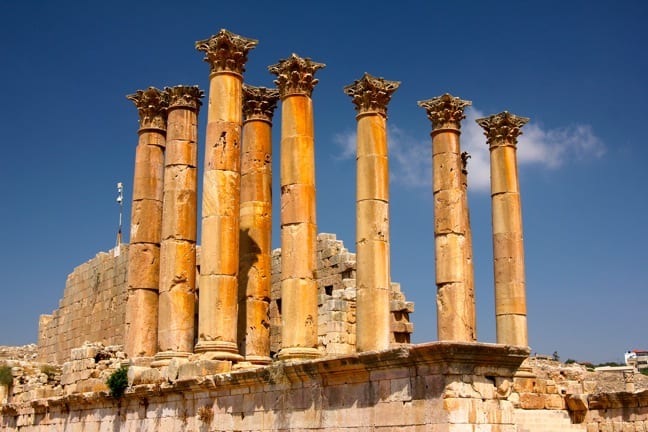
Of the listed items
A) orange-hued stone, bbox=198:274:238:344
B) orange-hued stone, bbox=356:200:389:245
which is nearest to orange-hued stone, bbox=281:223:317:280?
orange-hued stone, bbox=198:274:238:344

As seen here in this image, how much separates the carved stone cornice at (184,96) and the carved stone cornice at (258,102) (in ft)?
4.45

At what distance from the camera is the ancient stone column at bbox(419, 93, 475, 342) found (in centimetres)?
2309

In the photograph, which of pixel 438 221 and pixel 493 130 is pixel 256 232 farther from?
pixel 493 130

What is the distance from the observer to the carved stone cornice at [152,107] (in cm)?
2408

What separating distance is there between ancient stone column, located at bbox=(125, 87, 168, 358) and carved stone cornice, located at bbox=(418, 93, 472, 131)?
292 inches

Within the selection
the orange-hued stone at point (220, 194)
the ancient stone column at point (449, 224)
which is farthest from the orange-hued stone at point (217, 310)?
the ancient stone column at point (449, 224)

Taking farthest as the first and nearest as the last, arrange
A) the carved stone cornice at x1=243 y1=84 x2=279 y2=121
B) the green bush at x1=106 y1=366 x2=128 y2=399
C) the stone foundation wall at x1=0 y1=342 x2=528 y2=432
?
the carved stone cornice at x1=243 y1=84 x2=279 y2=121 → the green bush at x1=106 y1=366 x2=128 y2=399 → the stone foundation wall at x1=0 y1=342 x2=528 y2=432

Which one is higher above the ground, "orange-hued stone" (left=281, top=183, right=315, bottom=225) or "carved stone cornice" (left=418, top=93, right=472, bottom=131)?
"carved stone cornice" (left=418, top=93, right=472, bottom=131)

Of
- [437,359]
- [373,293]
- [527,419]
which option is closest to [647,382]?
[527,419]

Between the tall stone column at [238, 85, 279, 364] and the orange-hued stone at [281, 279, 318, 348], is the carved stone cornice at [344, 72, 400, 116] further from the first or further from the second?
the orange-hued stone at [281, 279, 318, 348]

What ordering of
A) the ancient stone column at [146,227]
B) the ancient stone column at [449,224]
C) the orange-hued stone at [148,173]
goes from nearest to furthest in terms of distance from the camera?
the ancient stone column at [146,227] < the ancient stone column at [449,224] < the orange-hued stone at [148,173]

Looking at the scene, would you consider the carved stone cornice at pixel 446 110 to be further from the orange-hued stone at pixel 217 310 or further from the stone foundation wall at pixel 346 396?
the stone foundation wall at pixel 346 396

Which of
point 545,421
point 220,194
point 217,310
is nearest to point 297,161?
point 220,194

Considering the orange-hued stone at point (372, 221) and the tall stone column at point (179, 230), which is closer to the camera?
the orange-hued stone at point (372, 221)
